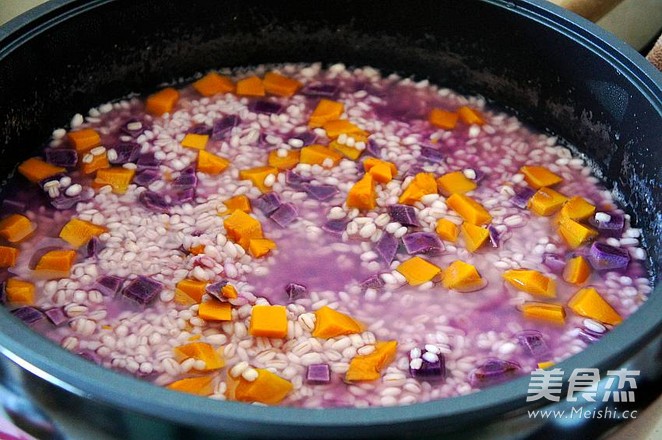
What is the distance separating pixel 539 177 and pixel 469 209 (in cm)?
24

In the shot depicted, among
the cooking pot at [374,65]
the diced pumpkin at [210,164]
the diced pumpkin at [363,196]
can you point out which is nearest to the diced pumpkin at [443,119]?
the cooking pot at [374,65]

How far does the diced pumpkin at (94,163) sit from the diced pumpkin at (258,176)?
1.09 ft

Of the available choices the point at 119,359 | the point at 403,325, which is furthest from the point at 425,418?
the point at 119,359

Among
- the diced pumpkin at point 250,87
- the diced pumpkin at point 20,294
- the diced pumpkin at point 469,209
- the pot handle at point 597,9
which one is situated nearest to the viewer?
the diced pumpkin at point 20,294

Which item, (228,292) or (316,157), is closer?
(228,292)

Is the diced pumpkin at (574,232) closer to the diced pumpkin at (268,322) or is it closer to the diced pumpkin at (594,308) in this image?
the diced pumpkin at (594,308)

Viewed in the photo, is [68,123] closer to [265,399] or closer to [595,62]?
[265,399]

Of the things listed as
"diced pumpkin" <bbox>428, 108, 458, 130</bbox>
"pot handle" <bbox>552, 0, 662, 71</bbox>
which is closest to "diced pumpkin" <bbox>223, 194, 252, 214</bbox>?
"diced pumpkin" <bbox>428, 108, 458, 130</bbox>

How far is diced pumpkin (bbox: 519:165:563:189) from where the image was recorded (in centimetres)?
196

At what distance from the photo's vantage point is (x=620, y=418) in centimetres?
121

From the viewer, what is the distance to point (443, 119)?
2.16 meters

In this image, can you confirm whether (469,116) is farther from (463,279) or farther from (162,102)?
(162,102)

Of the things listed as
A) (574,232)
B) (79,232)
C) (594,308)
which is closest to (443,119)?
(574,232)

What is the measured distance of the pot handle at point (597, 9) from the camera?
235 centimetres
